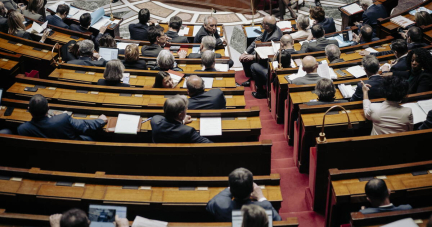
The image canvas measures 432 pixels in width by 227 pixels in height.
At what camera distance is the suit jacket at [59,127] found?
4355 millimetres

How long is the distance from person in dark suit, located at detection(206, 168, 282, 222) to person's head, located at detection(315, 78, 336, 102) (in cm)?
167

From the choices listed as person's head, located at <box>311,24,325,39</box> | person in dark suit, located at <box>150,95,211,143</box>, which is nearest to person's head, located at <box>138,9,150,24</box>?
person's head, located at <box>311,24,325,39</box>

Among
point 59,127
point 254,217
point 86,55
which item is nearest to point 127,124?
point 59,127

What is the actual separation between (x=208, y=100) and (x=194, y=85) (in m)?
0.23

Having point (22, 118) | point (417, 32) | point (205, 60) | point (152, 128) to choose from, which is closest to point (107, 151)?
point (152, 128)

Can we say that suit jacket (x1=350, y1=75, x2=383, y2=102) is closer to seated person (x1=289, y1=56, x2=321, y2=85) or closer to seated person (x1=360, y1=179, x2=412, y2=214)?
seated person (x1=289, y1=56, x2=321, y2=85)

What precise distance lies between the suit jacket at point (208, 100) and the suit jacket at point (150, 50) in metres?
1.98

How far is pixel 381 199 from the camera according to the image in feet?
10.9

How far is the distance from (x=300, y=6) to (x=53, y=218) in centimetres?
924

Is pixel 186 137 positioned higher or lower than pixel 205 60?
lower

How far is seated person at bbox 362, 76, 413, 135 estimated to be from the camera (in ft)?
13.8

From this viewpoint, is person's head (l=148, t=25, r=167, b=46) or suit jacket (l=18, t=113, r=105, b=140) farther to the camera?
person's head (l=148, t=25, r=167, b=46)

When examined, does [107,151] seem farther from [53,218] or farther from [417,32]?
[417,32]

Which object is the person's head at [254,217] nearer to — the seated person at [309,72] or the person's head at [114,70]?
the seated person at [309,72]
